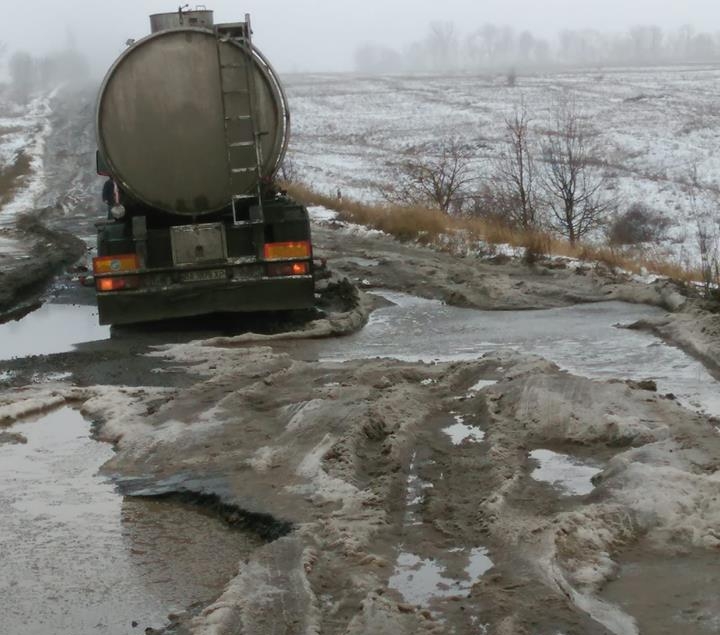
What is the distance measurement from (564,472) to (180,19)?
24.4ft

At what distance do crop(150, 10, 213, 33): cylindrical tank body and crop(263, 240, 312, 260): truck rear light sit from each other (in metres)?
2.44

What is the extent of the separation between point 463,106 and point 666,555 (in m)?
60.9

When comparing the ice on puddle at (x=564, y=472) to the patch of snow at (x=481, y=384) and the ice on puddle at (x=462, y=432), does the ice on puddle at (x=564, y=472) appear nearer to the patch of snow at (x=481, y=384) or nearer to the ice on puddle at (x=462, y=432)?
the ice on puddle at (x=462, y=432)

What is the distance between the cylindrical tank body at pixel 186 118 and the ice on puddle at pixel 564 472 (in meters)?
5.86

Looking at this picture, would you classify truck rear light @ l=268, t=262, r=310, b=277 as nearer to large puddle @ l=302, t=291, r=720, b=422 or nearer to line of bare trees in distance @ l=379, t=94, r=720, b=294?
large puddle @ l=302, t=291, r=720, b=422

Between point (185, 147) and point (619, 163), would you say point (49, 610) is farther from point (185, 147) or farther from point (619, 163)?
point (619, 163)

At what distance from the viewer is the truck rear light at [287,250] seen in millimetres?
11625

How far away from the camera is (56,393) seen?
8.70 m

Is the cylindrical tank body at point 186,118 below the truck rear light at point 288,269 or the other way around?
the other way around

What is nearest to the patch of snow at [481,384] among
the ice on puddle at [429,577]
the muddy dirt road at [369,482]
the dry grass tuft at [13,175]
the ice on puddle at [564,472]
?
the muddy dirt road at [369,482]

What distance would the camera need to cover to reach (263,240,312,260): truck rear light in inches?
458

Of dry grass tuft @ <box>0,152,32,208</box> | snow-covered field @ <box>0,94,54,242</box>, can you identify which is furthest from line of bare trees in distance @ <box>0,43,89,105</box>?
dry grass tuft @ <box>0,152,32,208</box>

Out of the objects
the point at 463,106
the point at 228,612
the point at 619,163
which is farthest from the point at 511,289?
the point at 463,106

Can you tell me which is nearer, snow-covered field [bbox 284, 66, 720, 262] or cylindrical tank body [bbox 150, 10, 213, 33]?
cylindrical tank body [bbox 150, 10, 213, 33]
